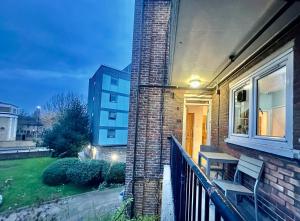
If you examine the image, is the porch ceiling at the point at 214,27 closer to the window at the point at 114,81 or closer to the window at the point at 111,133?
the window at the point at 111,133

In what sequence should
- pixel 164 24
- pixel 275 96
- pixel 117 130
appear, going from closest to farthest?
1. pixel 275 96
2. pixel 164 24
3. pixel 117 130

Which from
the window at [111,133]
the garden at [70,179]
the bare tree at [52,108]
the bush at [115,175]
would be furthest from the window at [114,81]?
the bush at [115,175]

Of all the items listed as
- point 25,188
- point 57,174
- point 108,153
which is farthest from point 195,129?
point 108,153

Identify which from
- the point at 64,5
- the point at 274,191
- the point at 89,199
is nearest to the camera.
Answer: the point at 274,191

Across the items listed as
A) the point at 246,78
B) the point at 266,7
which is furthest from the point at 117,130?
the point at 266,7

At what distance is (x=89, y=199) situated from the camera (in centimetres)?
1154

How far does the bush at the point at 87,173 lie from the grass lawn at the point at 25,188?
0.51 m

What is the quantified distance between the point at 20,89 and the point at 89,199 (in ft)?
257

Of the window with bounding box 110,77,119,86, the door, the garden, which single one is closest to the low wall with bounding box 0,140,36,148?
the window with bounding box 110,77,119,86

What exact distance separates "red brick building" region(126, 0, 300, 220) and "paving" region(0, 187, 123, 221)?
12.8ft

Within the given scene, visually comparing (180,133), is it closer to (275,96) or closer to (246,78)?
(246,78)

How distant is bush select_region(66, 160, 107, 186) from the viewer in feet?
43.5

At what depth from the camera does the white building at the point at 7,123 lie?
29.0m

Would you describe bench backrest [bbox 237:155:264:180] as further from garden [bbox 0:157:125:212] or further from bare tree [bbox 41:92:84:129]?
bare tree [bbox 41:92:84:129]
